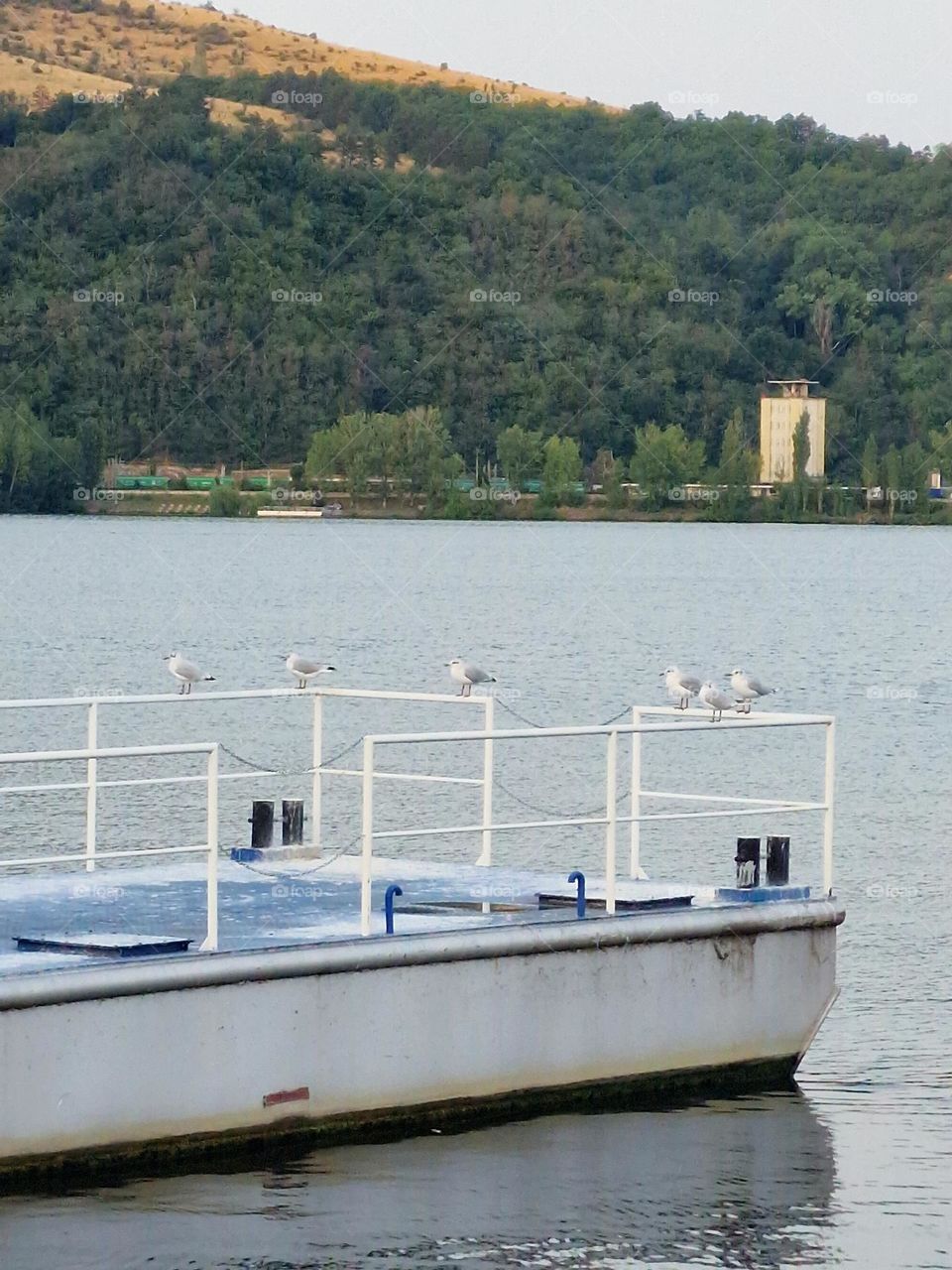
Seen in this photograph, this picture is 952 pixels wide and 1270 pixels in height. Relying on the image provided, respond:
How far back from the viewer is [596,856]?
28.5 meters

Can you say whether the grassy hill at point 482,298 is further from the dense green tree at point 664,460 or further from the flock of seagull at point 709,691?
the flock of seagull at point 709,691

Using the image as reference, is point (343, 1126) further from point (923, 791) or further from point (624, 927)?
point (923, 791)

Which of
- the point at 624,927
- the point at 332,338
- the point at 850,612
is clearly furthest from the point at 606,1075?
the point at 332,338

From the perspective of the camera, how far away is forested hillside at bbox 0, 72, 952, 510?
177 meters

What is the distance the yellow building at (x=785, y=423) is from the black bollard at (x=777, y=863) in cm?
16087

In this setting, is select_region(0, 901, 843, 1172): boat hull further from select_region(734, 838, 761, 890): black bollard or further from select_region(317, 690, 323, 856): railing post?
select_region(317, 690, 323, 856): railing post

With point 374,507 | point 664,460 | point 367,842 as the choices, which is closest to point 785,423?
point 664,460

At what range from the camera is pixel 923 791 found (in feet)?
136

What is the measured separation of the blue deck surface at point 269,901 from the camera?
1235cm

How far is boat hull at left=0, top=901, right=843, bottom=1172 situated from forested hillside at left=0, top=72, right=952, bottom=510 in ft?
524

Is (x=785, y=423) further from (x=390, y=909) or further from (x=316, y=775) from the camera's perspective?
(x=390, y=909)

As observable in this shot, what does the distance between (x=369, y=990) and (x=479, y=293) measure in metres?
165

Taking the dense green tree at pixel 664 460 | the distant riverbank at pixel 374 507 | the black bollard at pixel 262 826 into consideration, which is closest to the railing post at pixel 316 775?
the black bollard at pixel 262 826

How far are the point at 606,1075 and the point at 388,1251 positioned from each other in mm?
1982
